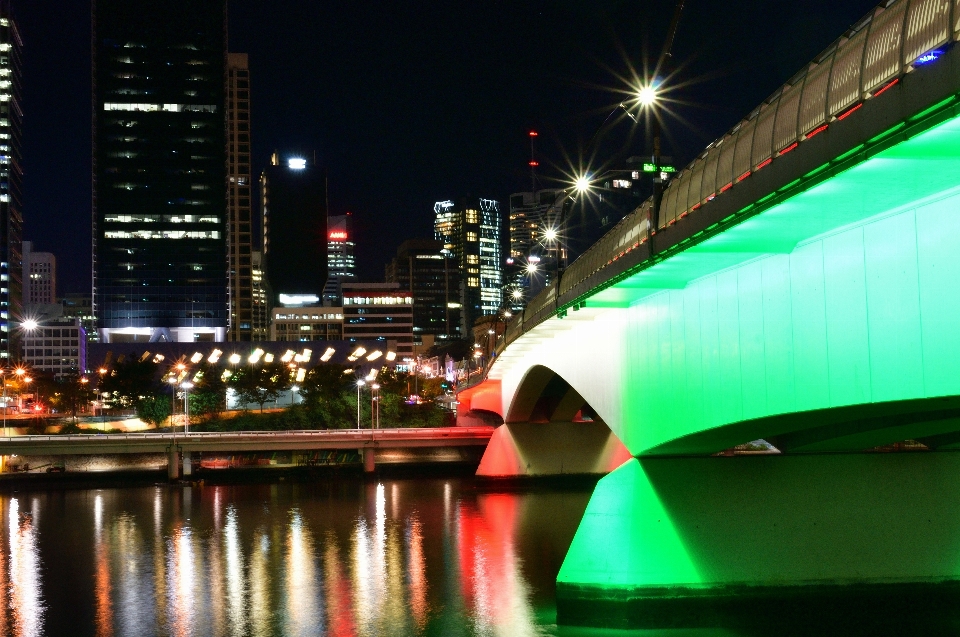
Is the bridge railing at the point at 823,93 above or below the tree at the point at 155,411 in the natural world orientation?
above

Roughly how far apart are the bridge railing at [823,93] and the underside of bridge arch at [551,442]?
35.6 m

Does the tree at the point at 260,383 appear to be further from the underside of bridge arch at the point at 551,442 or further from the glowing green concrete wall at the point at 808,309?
the glowing green concrete wall at the point at 808,309

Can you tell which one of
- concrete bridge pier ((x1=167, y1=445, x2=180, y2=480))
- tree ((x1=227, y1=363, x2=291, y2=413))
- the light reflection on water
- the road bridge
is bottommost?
the light reflection on water

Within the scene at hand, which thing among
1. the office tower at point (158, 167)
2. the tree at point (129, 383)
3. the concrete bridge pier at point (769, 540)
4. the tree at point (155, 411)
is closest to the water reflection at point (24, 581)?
the concrete bridge pier at point (769, 540)

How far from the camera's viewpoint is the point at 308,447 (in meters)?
61.2

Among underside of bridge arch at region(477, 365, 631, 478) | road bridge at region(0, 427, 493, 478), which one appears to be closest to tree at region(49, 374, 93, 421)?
road bridge at region(0, 427, 493, 478)

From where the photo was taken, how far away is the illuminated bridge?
11742 mm

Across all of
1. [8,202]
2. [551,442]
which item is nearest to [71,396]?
[551,442]

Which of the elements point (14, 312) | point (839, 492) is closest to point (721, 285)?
point (839, 492)

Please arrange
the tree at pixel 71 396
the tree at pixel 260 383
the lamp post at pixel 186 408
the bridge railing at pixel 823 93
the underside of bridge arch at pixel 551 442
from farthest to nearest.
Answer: the tree at pixel 71 396 < the tree at pixel 260 383 < the lamp post at pixel 186 408 < the underside of bridge arch at pixel 551 442 < the bridge railing at pixel 823 93

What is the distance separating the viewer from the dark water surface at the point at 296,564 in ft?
78.5

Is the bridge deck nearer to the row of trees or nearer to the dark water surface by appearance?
the dark water surface

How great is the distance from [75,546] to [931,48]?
34878 millimetres

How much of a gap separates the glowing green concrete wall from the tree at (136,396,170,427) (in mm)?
70479
